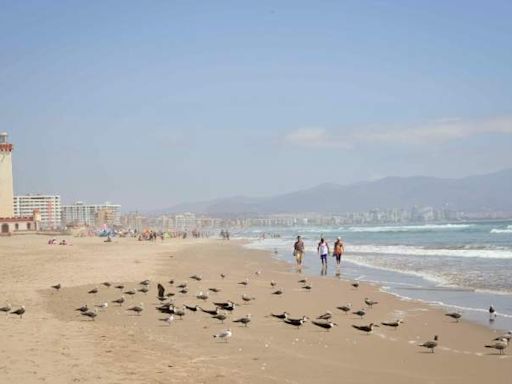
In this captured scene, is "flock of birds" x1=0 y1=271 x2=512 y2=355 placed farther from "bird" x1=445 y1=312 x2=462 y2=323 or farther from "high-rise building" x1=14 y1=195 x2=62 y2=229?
"high-rise building" x1=14 y1=195 x2=62 y2=229

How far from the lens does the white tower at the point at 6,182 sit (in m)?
82.2

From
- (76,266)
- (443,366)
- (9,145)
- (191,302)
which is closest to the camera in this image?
(443,366)

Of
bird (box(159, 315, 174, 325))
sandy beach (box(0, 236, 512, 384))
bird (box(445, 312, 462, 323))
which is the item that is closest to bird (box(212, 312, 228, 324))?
sandy beach (box(0, 236, 512, 384))

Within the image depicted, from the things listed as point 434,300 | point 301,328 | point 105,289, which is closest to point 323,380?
point 301,328

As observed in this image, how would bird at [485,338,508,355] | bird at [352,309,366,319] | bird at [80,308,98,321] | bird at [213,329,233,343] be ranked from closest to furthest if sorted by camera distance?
bird at [485,338,508,355] → bird at [213,329,233,343] → bird at [80,308,98,321] → bird at [352,309,366,319]

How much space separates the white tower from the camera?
270 ft

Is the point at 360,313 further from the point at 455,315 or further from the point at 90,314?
the point at 90,314

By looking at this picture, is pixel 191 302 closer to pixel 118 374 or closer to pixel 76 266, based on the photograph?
pixel 118 374

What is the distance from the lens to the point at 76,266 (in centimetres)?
2962

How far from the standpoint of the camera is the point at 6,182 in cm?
8312

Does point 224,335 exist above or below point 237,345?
above

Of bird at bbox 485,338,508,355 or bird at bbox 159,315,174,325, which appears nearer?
bird at bbox 485,338,508,355

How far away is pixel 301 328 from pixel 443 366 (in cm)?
375

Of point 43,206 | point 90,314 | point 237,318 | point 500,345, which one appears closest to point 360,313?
point 237,318
